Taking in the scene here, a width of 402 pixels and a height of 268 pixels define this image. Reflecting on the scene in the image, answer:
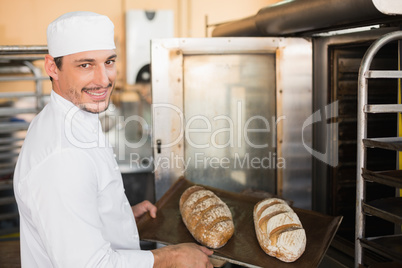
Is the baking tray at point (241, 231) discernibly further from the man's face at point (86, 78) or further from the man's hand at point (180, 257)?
the man's face at point (86, 78)

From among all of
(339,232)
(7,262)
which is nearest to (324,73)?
(339,232)

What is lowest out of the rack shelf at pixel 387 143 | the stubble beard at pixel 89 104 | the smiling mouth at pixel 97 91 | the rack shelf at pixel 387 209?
the rack shelf at pixel 387 209

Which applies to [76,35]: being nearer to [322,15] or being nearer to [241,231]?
[241,231]

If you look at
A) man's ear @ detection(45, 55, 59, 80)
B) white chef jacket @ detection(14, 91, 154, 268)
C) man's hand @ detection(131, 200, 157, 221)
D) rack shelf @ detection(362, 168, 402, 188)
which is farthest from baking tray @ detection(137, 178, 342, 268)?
man's ear @ detection(45, 55, 59, 80)

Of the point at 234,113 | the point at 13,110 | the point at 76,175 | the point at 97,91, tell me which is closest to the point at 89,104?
the point at 97,91

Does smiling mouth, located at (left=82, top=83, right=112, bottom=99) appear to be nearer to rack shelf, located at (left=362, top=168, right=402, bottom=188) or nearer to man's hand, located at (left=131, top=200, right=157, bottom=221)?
man's hand, located at (left=131, top=200, right=157, bottom=221)

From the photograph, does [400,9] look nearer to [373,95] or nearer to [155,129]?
[373,95]

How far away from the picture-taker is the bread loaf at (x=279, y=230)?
153cm

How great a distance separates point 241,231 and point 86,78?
37.8 inches

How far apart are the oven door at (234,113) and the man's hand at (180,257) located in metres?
1.15

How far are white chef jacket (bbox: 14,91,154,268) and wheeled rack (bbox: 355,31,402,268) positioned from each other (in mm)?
784

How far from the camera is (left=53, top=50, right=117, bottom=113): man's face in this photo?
127cm

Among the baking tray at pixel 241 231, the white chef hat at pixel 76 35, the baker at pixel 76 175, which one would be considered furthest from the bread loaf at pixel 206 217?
the white chef hat at pixel 76 35

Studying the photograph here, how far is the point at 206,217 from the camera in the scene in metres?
1.81
